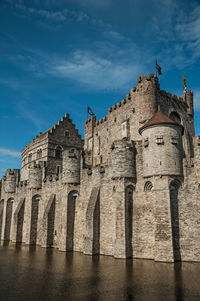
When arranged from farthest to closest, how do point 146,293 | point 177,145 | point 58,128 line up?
1. point 58,128
2. point 177,145
3. point 146,293

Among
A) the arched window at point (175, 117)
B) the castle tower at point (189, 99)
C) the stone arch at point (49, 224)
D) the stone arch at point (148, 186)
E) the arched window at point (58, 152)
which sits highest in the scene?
the castle tower at point (189, 99)

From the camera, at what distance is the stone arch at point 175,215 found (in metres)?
18.9

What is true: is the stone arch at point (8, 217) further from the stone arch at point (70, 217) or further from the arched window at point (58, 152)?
the stone arch at point (70, 217)

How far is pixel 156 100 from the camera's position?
29375 millimetres

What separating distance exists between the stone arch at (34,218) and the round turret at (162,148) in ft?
61.9

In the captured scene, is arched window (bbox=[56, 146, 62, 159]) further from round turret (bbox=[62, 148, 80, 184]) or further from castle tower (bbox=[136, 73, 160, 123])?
castle tower (bbox=[136, 73, 160, 123])

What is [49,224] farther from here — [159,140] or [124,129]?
[159,140]

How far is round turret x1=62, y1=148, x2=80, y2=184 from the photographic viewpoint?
27.7m

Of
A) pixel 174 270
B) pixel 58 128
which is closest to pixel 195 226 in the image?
pixel 174 270

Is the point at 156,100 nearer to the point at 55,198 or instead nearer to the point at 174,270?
the point at 55,198

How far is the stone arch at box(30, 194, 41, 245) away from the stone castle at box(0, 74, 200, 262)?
0.44 feet

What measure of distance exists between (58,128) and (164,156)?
26.7 metres

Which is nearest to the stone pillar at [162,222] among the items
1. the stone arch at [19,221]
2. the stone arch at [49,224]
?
the stone arch at [49,224]

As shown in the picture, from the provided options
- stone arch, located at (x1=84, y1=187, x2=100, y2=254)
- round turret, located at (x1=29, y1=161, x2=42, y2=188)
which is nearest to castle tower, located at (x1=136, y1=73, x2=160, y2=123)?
stone arch, located at (x1=84, y1=187, x2=100, y2=254)
